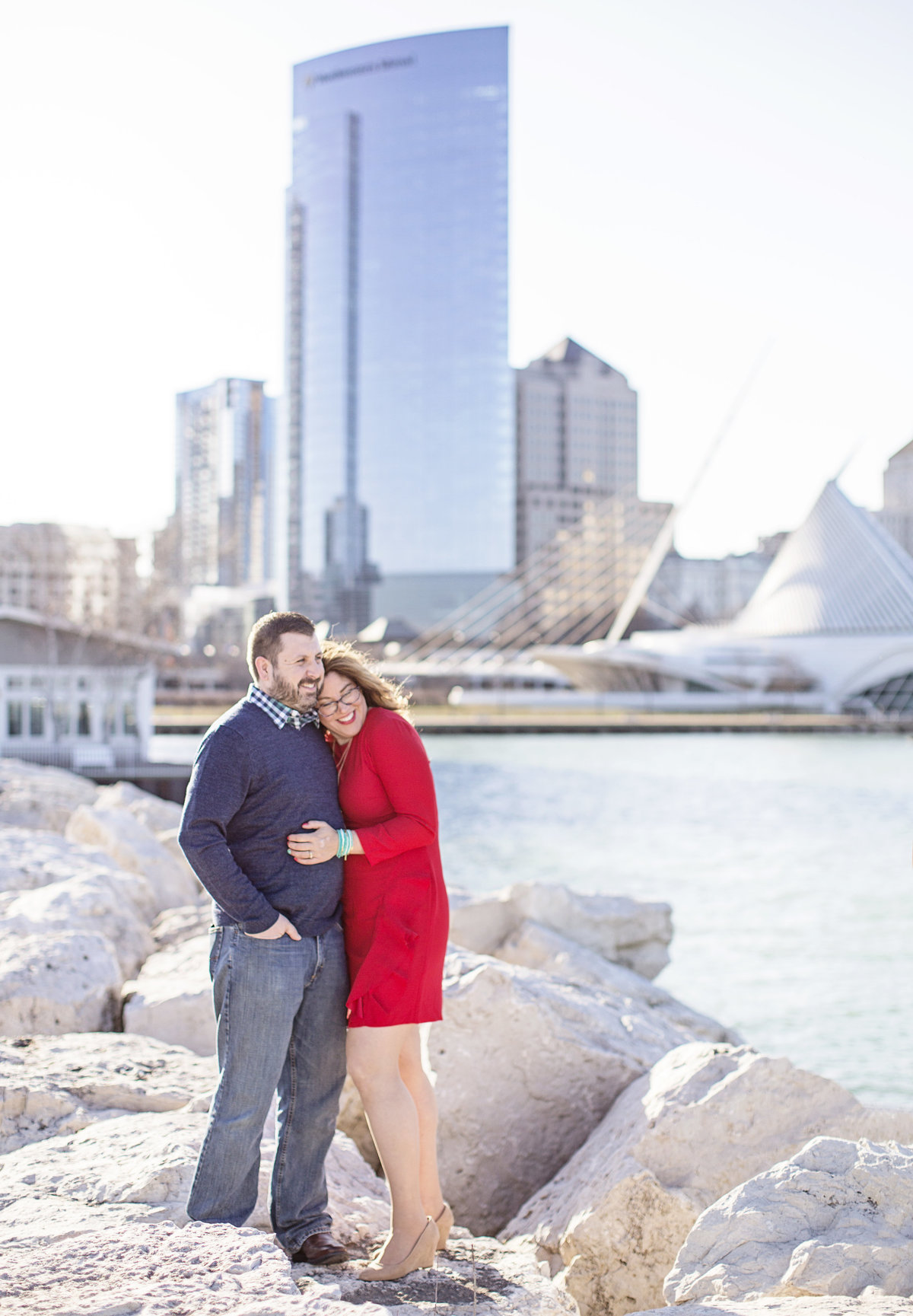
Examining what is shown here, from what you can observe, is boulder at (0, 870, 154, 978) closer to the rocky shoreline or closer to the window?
the rocky shoreline

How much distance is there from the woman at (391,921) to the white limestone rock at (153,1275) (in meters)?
0.48

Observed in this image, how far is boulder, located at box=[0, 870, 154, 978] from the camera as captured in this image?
538cm

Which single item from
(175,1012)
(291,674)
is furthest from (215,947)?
(175,1012)

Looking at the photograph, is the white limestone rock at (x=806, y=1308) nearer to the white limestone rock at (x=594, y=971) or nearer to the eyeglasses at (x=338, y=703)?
the eyeglasses at (x=338, y=703)

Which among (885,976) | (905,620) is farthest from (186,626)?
(885,976)

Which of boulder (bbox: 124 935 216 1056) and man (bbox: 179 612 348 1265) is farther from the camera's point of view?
boulder (bbox: 124 935 216 1056)

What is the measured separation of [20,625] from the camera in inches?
1005

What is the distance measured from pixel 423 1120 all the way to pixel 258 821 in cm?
97

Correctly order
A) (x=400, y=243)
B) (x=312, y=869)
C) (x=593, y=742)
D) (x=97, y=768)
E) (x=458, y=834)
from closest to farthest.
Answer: (x=312, y=869), (x=458, y=834), (x=97, y=768), (x=593, y=742), (x=400, y=243)

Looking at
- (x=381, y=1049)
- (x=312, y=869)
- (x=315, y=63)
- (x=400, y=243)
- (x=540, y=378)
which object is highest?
(x=315, y=63)

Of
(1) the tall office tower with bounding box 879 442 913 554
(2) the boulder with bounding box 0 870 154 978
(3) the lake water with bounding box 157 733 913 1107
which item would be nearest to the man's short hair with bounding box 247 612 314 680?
(2) the boulder with bounding box 0 870 154 978

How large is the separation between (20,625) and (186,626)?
86.3m

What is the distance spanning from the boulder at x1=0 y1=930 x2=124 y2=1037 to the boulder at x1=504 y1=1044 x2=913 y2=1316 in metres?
2.06

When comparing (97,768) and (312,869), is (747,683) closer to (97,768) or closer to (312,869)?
(97,768)
